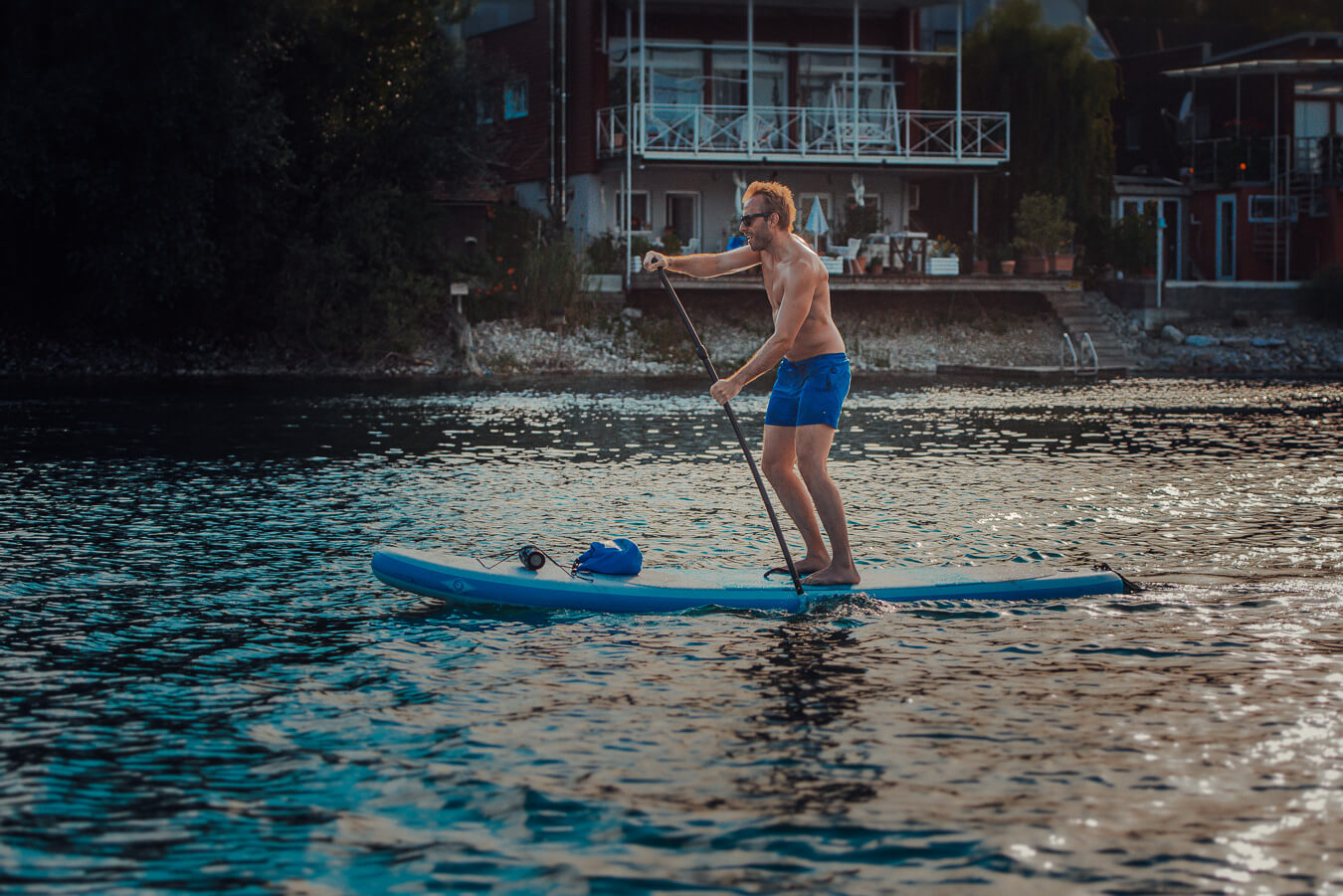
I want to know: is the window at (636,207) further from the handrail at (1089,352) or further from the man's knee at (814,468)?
the man's knee at (814,468)

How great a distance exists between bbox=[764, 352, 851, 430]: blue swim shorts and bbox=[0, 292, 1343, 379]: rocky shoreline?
894 inches

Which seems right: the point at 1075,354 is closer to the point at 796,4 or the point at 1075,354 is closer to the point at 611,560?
the point at 796,4

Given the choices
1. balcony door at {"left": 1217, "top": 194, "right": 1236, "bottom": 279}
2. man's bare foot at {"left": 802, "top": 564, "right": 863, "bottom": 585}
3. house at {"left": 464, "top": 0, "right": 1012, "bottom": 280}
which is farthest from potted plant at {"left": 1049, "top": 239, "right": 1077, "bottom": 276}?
man's bare foot at {"left": 802, "top": 564, "right": 863, "bottom": 585}

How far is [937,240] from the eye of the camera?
35.8m

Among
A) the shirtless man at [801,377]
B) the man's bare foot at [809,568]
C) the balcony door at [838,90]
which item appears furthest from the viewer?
the balcony door at [838,90]

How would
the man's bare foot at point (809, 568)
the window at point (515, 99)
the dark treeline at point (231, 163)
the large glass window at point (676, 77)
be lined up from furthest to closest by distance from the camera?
the window at point (515, 99), the large glass window at point (676, 77), the dark treeline at point (231, 163), the man's bare foot at point (809, 568)

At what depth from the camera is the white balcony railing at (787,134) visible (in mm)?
34219

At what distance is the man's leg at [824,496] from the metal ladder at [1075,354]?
24.7 m

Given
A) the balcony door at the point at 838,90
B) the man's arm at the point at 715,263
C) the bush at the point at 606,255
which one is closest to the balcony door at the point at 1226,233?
the balcony door at the point at 838,90

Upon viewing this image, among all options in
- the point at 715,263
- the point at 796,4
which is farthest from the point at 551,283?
the point at 715,263

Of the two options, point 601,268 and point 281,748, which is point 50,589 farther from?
point 601,268

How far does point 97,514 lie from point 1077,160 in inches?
1197

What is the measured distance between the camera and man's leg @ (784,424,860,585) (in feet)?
26.5

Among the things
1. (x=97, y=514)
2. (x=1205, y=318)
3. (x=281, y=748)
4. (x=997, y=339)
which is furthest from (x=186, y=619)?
(x=1205, y=318)
